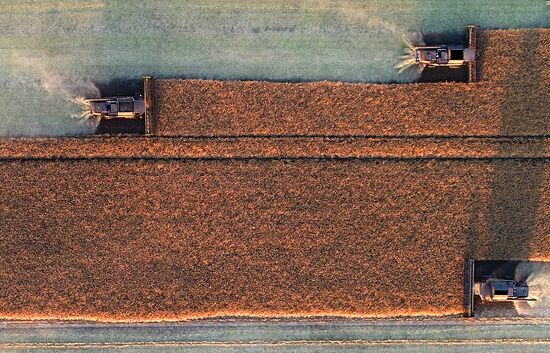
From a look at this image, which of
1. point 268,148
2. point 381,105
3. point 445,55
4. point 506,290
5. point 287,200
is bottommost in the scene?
point 506,290

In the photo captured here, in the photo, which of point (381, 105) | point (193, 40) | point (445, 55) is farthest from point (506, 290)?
point (193, 40)

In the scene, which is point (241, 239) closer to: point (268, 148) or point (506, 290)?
point (268, 148)

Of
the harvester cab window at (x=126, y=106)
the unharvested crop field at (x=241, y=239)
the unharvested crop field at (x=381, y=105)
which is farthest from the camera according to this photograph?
the unharvested crop field at (x=241, y=239)

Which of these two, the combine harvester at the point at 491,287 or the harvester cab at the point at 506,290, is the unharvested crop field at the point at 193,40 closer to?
the combine harvester at the point at 491,287

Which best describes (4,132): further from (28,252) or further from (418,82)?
(418,82)

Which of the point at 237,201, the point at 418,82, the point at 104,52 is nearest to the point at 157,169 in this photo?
the point at 237,201

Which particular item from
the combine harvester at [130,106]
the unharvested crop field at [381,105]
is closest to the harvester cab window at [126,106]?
the combine harvester at [130,106]

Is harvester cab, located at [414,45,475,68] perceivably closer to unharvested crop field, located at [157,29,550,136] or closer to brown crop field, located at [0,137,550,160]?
unharvested crop field, located at [157,29,550,136]
